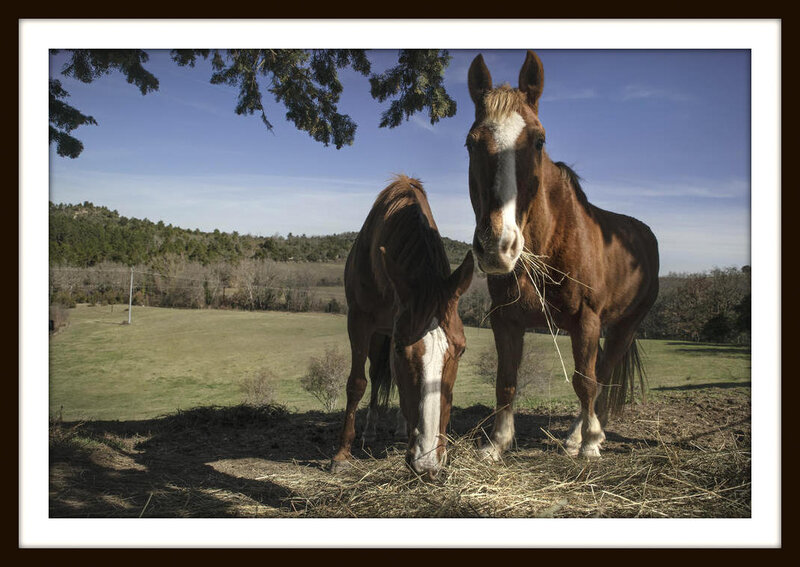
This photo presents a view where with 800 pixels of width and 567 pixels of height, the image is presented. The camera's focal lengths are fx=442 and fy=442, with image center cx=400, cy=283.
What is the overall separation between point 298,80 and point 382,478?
3.47 m

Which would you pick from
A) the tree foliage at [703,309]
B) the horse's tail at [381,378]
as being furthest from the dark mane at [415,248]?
the tree foliage at [703,309]

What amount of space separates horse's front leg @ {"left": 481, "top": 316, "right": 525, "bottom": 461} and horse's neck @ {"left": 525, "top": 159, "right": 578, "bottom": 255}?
657mm

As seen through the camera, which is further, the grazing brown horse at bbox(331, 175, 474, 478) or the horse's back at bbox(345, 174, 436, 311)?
the horse's back at bbox(345, 174, 436, 311)

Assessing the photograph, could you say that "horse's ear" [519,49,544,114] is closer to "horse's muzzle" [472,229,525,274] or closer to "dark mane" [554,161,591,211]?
"dark mane" [554,161,591,211]

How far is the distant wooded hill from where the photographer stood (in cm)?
500

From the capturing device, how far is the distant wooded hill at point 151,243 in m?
5.00

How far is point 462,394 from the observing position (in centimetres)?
659

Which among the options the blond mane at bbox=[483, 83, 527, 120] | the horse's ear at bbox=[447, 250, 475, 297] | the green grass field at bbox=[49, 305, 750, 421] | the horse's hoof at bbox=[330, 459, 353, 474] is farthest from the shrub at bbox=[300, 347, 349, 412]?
the blond mane at bbox=[483, 83, 527, 120]

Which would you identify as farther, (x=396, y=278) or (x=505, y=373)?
(x=505, y=373)

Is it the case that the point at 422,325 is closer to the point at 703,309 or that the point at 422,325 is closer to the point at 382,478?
the point at 382,478

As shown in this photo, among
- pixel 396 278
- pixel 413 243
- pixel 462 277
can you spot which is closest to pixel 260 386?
pixel 413 243

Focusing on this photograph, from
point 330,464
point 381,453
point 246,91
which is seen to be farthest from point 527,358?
point 246,91

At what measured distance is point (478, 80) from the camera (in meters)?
2.84

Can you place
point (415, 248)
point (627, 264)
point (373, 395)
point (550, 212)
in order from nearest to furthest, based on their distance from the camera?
point (415, 248)
point (550, 212)
point (627, 264)
point (373, 395)
